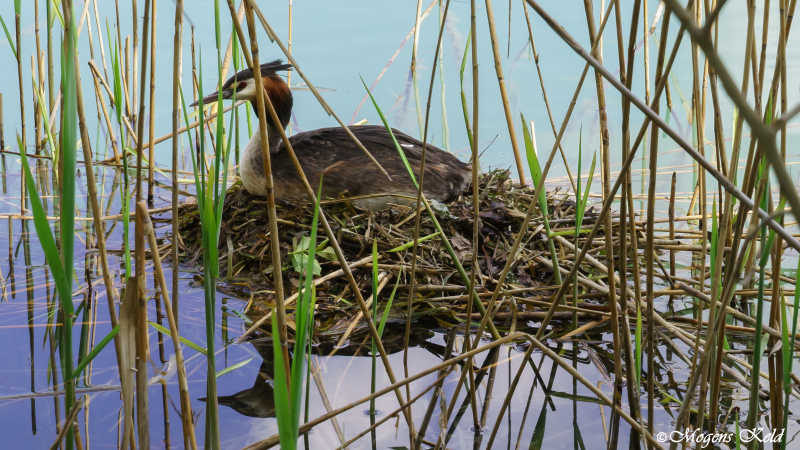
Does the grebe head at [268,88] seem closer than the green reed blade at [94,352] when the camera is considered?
No

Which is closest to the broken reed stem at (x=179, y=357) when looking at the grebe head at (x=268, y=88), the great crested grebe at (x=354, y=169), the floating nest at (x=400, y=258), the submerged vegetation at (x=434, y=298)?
the submerged vegetation at (x=434, y=298)

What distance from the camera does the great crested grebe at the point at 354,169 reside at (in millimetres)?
3221

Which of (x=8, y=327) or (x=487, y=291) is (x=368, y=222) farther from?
(x=8, y=327)

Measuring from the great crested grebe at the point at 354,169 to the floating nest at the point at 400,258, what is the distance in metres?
0.09

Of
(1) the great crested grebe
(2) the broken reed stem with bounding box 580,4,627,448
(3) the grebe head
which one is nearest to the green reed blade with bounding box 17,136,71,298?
(2) the broken reed stem with bounding box 580,4,627,448

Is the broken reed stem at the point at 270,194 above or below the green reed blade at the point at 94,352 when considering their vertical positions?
above

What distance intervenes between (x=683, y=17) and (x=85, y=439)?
1630mm

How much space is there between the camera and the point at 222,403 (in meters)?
1.88

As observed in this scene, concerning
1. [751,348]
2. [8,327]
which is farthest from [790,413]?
[8,327]

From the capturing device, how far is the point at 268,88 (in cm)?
359

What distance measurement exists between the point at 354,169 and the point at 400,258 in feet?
2.29

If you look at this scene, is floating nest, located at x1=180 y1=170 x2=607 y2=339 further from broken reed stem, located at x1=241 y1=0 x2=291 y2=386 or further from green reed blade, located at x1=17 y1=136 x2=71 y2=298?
green reed blade, located at x1=17 y1=136 x2=71 y2=298

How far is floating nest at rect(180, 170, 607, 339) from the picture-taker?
2449 mm

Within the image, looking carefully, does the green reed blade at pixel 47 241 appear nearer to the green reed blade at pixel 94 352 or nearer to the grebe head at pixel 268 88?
the green reed blade at pixel 94 352
